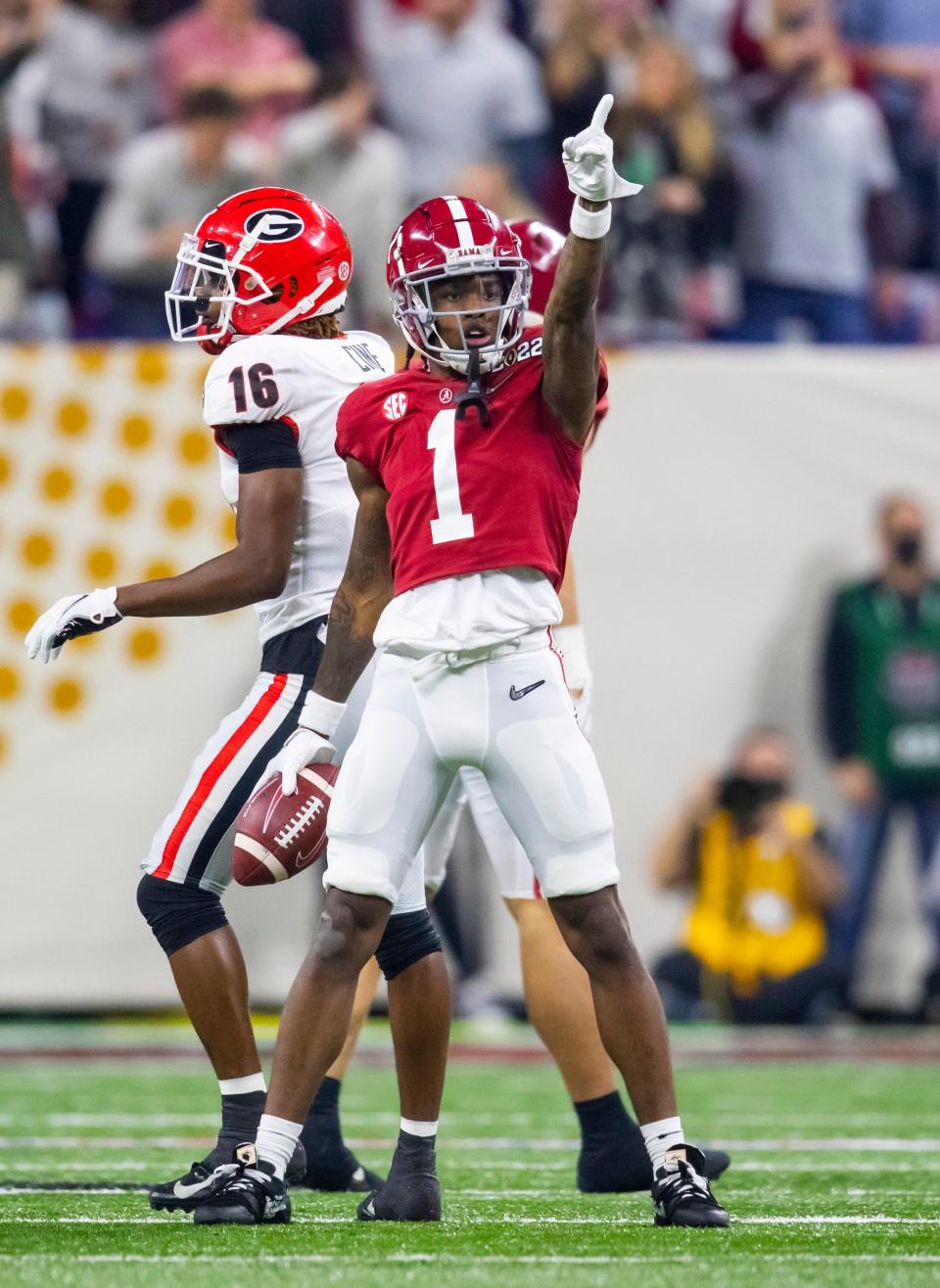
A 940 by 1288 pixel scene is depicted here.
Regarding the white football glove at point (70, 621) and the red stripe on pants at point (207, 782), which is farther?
the red stripe on pants at point (207, 782)

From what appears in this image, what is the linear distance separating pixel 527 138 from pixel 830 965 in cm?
396

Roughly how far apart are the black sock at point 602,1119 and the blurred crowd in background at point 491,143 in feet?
17.6

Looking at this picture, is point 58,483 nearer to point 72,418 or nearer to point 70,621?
point 72,418

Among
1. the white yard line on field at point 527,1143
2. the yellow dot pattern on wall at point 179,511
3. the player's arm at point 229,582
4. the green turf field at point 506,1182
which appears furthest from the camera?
the yellow dot pattern on wall at point 179,511

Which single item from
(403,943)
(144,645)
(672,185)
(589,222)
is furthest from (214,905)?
(672,185)

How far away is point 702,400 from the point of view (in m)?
9.06

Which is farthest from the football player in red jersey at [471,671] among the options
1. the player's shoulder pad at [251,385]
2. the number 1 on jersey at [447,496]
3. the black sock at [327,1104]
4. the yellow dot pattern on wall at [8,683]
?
the yellow dot pattern on wall at [8,683]

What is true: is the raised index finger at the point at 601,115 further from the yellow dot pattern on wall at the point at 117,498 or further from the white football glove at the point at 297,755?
the yellow dot pattern on wall at the point at 117,498

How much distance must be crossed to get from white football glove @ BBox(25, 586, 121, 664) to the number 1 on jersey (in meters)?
0.62

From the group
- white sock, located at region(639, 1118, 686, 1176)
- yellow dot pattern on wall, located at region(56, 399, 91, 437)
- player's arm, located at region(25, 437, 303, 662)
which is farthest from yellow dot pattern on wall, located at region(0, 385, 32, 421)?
white sock, located at region(639, 1118, 686, 1176)

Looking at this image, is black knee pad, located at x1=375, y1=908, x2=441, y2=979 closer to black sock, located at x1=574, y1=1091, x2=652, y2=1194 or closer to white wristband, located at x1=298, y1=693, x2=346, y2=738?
white wristband, located at x1=298, y1=693, x2=346, y2=738

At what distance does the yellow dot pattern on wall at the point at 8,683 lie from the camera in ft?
28.6

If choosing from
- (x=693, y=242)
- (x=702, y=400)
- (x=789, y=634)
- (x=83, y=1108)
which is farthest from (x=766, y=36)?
(x=83, y=1108)

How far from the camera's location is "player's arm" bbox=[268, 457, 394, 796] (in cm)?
381
